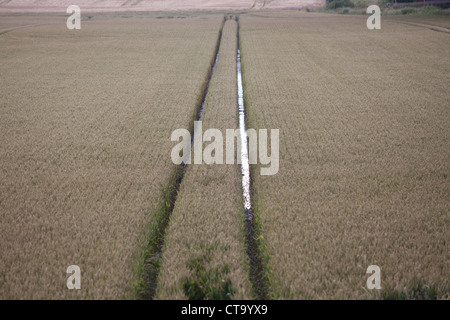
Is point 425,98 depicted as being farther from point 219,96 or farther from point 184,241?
point 184,241

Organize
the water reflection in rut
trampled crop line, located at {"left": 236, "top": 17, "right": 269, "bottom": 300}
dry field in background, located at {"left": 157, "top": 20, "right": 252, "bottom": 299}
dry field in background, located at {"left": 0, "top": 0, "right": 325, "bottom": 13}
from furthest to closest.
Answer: dry field in background, located at {"left": 0, "top": 0, "right": 325, "bottom": 13}, the water reflection in rut, trampled crop line, located at {"left": 236, "top": 17, "right": 269, "bottom": 300}, dry field in background, located at {"left": 157, "top": 20, "right": 252, "bottom": 299}

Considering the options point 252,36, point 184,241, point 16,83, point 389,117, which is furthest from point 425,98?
point 252,36

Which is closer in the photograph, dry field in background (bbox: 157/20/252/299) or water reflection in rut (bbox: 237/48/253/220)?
dry field in background (bbox: 157/20/252/299)

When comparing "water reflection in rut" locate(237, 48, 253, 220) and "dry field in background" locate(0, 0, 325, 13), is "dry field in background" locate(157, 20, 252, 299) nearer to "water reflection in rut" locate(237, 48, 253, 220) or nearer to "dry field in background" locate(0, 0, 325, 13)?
"water reflection in rut" locate(237, 48, 253, 220)

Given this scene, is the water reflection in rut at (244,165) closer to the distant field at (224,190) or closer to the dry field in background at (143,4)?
the distant field at (224,190)

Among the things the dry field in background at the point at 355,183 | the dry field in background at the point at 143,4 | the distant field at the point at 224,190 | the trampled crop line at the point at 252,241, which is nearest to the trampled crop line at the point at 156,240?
the distant field at the point at 224,190

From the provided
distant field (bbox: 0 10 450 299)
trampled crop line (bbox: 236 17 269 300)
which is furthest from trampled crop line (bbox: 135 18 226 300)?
trampled crop line (bbox: 236 17 269 300)
